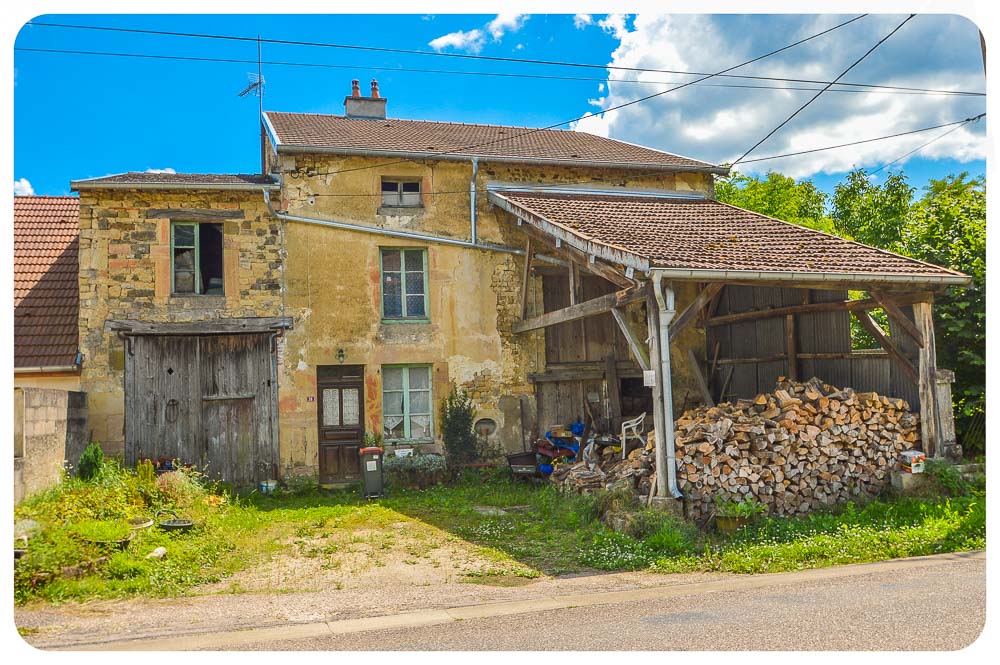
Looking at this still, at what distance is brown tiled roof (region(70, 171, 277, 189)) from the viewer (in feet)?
39.9

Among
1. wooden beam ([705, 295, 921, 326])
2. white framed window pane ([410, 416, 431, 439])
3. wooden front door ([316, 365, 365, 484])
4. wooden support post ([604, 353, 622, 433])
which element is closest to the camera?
wooden beam ([705, 295, 921, 326])

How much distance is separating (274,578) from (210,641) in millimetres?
2106

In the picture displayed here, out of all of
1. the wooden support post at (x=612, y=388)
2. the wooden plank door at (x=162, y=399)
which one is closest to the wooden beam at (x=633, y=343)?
the wooden support post at (x=612, y=388)

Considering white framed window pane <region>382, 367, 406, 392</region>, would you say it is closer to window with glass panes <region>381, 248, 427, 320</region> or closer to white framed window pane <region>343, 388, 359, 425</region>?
white framed window pane <region>343, 388, 359, 425</region>

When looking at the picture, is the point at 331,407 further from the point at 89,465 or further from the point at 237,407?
the point at 89,465

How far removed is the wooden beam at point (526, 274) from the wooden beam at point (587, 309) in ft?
0.88

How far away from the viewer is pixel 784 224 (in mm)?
12023

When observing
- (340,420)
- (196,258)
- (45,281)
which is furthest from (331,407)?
(45,281)

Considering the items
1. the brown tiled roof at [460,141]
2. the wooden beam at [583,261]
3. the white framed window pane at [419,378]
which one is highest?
the brown tiled roof at [460,141]

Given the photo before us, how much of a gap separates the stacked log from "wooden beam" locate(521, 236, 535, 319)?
170 inches

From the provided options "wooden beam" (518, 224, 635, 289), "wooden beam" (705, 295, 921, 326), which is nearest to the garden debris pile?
"wooden beam" (705, 295, 921, 326)

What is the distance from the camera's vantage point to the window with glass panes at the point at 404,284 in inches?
535

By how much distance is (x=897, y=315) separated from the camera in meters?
10.1

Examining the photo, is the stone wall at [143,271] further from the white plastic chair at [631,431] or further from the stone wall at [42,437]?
the white plastic chair at [631,431]
